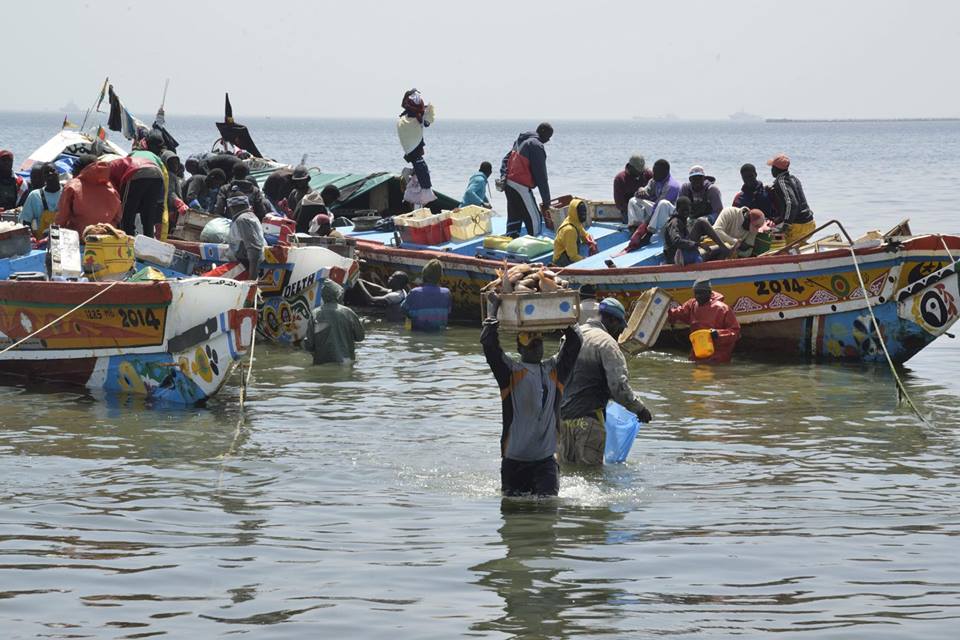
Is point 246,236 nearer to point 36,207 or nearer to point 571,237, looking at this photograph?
point 36,207

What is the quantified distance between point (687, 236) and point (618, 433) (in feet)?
20.1

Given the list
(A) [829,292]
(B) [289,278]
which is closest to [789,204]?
(A) [829,292]

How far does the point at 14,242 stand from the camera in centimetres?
1428

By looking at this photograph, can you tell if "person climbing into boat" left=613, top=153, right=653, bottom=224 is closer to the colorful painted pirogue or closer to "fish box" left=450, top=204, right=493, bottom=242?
"fish box" left=450, top=204, right=493, bottom=242

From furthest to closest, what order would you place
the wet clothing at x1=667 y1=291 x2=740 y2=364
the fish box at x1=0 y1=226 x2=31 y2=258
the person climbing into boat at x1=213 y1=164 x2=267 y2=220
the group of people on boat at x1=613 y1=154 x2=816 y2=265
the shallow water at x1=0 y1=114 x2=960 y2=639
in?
the person climbing into boat at x1=213 y1=164 x2=267 y2=220 → the group of people on boat at x1=613 y1=154 x2=816 y2=265 → the wet clothing at x1=667 y1=291 x2=740 y2=364 → the fish box at x1=0 y1=226 x2=31 y2=258 → the shallow water at x1=0 y1=114 x2=960 y2=639

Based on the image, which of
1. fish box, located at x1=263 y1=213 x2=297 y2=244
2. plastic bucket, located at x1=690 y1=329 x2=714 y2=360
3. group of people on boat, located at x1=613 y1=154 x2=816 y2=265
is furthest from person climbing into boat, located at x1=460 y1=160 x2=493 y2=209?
plastic bucket, located at x1=690 y1=329 x2=714 y2=360

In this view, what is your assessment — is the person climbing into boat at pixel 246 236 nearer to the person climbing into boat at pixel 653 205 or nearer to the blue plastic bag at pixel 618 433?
the person climbing into boat at pixel 653 205

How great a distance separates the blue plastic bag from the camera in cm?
995

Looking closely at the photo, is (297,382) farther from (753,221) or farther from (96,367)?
(753,221)

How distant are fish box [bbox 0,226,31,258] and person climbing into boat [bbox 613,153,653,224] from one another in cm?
786

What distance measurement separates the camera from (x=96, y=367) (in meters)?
12.8

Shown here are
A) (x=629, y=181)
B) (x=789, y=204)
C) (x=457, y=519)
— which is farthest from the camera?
(x=629, y=181)

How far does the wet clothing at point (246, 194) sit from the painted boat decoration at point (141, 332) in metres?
5.37

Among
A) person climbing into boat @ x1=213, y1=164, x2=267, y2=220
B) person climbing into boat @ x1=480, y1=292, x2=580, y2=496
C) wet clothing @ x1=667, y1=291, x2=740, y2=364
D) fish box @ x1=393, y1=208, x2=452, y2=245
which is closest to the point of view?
person climbing into boat @ x1=480, y1=292, x2=580, y2=496
